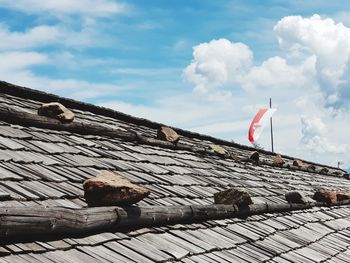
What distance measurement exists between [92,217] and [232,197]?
243 cm

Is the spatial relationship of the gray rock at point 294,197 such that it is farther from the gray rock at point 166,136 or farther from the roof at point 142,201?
the gray rock at point 166,136

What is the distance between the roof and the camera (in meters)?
3.07

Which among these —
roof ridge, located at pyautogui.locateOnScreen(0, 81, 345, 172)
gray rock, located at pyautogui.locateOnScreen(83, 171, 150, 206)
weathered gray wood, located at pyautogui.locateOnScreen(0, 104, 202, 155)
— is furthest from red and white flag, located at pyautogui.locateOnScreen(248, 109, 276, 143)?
gray rock, located at pyautogui.locateOnScreen(83, 171, 150, 206)

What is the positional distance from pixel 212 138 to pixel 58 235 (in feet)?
28.0

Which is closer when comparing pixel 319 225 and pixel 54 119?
pixel 54 119

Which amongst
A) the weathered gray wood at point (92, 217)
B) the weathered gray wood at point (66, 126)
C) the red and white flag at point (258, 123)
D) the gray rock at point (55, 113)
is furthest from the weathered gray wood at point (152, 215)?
the red and white flag at point (258, 123)

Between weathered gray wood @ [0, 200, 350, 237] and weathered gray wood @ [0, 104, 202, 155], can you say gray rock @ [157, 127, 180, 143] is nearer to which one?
weathered gray wood @ [0, 104, 202, 155]

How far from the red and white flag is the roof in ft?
53.4

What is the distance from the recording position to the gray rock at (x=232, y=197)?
17.5 feet

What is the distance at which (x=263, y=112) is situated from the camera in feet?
84.9

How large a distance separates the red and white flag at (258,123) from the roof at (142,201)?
16.3 metres

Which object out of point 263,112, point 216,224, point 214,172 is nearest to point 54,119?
point 216,224

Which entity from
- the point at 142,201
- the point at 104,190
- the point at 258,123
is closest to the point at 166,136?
the point at 142,201

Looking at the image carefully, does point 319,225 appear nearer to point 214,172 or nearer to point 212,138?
point 214,172
